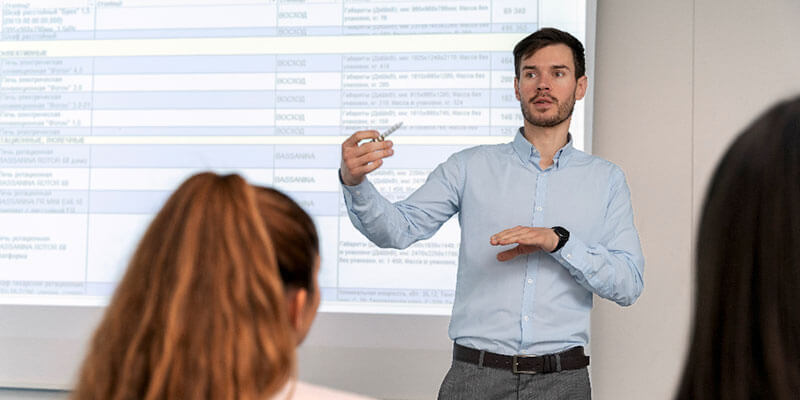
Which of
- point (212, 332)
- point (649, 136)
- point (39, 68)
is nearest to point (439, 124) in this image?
point (649, 136)

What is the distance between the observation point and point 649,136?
9.55 feet

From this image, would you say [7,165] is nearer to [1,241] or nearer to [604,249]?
[1,241]

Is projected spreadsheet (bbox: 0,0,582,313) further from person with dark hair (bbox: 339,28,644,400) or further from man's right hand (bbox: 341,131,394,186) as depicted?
man's right hand (bbox: 341,131,394,186)

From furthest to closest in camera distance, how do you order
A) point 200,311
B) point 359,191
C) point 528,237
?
point 359,191 → point 528,237 → point 200,311

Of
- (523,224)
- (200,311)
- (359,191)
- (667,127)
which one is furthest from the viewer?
(667,127)

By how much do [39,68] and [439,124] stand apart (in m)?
1.67

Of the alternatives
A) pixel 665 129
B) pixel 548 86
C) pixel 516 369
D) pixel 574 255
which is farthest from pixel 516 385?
pixel 665 129

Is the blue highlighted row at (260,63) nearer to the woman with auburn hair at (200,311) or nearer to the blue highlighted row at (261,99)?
the blue highlighted row at (261,99)

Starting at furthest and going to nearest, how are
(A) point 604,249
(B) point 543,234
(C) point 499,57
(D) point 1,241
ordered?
1. (D) point 1,241
2. (C) point 499,57
3. (A) point 604,249
4. (B) point 543,234

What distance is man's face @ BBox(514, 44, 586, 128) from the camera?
2053 millimetres

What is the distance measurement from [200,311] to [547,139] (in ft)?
4.76

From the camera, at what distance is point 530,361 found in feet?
6.28

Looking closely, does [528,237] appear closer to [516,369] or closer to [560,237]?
[560,237]

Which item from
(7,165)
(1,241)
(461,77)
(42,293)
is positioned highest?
(461,77)
